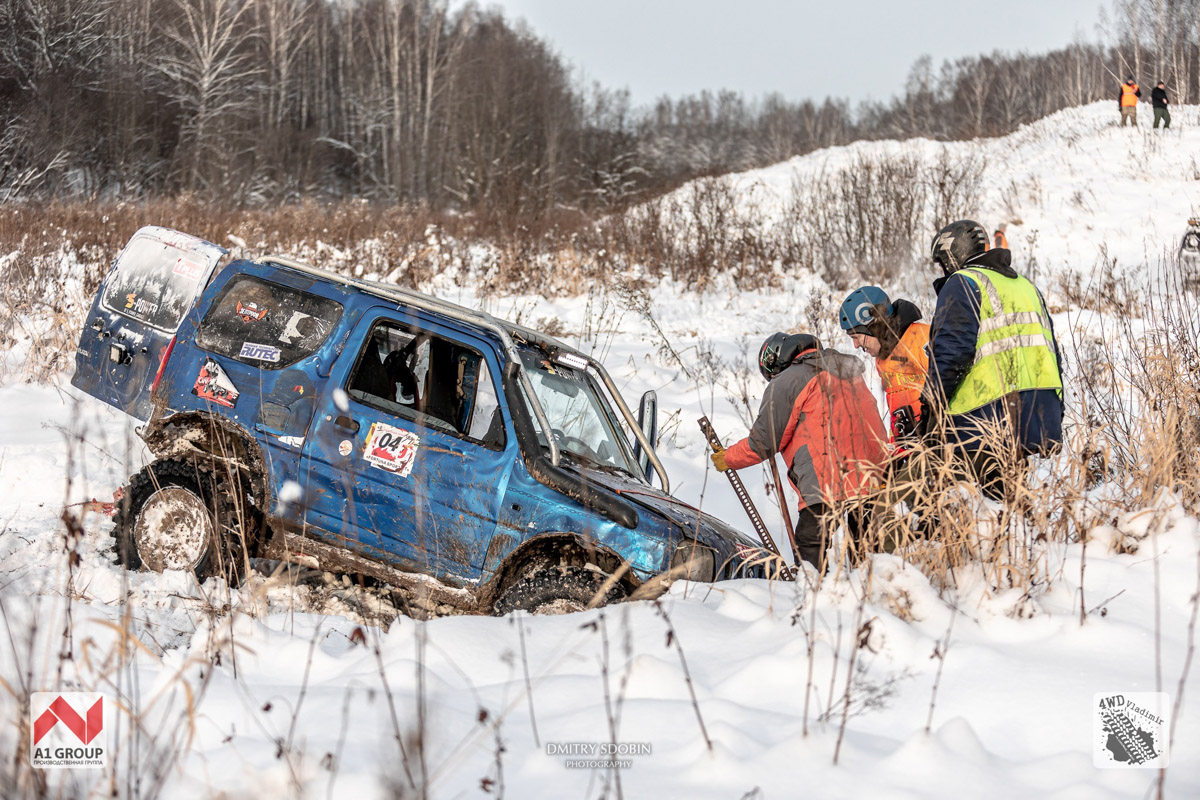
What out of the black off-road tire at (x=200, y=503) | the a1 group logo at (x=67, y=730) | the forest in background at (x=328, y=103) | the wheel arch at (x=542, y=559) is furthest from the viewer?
the forest in background at (x=328, y=103)

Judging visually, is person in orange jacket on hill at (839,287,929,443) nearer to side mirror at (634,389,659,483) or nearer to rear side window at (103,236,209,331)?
side mirror at (634,389,659,483)

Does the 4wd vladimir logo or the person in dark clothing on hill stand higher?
the person in dark clothing on hill

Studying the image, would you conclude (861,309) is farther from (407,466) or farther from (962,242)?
(407,466)

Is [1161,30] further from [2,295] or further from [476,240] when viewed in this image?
[2,295]

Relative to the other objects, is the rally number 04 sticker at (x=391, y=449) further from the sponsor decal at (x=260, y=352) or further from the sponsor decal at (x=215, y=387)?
the sponsor decal at (x=215, y=387)

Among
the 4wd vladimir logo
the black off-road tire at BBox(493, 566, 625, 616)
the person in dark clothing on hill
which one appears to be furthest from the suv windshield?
the person in dark clothing on hill

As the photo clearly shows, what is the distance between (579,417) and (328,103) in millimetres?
44280

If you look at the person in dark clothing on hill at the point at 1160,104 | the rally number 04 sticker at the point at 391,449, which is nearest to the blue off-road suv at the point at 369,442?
the rally number 04 sticker at the point at 391,449

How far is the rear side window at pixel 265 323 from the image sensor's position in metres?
5.15

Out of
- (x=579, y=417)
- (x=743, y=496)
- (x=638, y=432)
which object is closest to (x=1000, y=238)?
(x=743, y=496)

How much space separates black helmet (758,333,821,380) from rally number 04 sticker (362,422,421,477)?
2.08 metres

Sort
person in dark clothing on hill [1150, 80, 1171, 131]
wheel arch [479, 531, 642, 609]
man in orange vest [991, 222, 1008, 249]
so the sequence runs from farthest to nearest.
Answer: person in dark clothing on hill [1150, 80, 1171, 131] < man in orange vest [991, 222, 1008, 249] < wheel arch [479, 531, 642, 609]

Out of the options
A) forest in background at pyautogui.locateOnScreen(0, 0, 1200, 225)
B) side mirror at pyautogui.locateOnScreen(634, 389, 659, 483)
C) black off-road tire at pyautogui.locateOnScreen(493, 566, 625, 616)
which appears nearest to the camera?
black off-road tire at pyautogui.locateOnScreen(493, 566, 625, 616)

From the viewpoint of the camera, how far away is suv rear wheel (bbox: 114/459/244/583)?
16.2 feet
